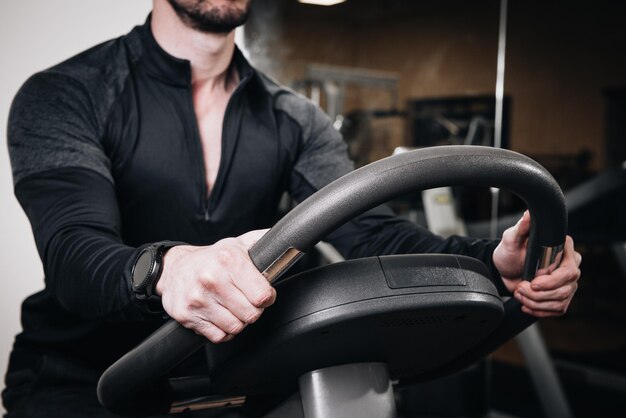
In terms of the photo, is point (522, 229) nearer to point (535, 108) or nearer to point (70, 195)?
point (70, 195)

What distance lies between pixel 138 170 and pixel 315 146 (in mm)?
389

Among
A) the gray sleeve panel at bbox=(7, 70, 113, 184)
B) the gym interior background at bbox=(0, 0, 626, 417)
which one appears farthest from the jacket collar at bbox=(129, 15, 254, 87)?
the gym interior background at bbox=(0, 0, 626, 417)

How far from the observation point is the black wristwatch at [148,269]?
0.69 m

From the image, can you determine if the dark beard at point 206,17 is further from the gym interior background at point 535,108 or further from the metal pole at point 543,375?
the metal pole at point 543,375

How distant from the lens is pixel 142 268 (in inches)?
27.7

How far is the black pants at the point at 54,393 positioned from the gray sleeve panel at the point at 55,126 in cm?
34

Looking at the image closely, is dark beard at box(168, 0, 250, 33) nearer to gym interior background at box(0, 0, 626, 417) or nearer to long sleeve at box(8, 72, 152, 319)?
long sleeve at box(8, 72, 152, 319)

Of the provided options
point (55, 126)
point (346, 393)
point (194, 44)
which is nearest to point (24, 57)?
point (55, 126)

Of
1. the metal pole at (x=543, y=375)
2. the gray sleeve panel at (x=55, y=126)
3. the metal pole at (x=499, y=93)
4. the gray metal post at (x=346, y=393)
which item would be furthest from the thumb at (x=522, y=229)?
the metal pole at (x=499, y=93)

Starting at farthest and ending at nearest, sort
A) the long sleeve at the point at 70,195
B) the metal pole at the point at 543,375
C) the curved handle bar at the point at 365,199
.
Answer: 1. the metal pole at the point at 543,375
2. the long sleeve at the point at 70,195
3. the curved handle bar at the point at 365,199

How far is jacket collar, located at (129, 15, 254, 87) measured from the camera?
116 centimetres

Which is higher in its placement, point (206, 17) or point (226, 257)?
point (206, 17)

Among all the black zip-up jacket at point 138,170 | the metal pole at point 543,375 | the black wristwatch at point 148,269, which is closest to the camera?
the black wristwatch at point 148,269

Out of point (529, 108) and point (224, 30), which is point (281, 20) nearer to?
point (224, 30)
